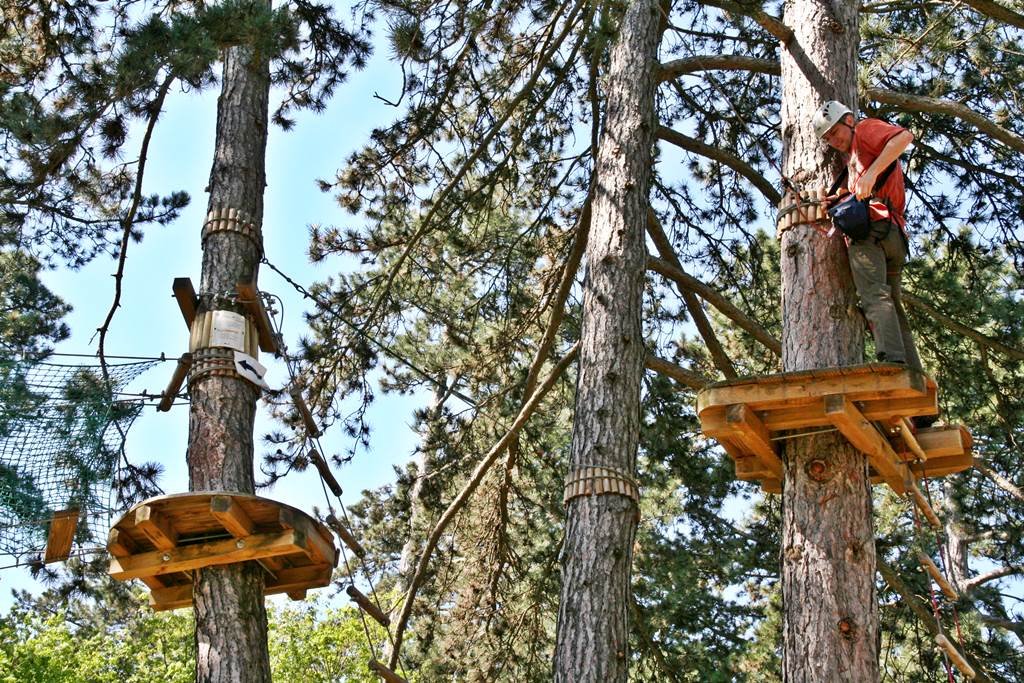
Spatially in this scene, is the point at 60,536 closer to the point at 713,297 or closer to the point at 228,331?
the point at 228,331

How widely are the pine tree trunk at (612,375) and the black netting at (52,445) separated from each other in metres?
2.22

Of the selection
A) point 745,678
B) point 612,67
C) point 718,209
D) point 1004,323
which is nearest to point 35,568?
point 612,67

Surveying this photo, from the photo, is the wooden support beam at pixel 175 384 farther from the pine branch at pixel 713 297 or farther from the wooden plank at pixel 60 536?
the pine branch at pixel 713 297

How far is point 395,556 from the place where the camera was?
17703mm

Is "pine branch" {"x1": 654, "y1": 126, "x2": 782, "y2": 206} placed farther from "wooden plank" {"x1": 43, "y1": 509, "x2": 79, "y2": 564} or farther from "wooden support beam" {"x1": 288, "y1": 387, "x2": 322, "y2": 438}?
"wooden plank" {"x1": 43, "y1": 509, "x2": 79, "y2": 564}

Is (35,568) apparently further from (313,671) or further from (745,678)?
(313,671)

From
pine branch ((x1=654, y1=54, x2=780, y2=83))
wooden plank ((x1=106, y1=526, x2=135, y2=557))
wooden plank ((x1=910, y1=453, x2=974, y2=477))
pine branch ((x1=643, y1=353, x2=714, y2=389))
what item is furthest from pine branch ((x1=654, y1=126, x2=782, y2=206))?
wooden plank ((x1=106, y1=526, x2=135, y2=557))

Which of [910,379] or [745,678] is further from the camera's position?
[745,678]

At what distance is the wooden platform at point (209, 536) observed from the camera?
212 inches

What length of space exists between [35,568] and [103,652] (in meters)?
12.6

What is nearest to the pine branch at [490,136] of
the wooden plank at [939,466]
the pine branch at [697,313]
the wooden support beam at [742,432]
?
the pine branch at [697,313]

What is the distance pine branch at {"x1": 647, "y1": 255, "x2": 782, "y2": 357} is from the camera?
728cm

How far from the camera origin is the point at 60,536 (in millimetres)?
5602

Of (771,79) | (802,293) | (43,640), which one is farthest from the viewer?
(43,640)
